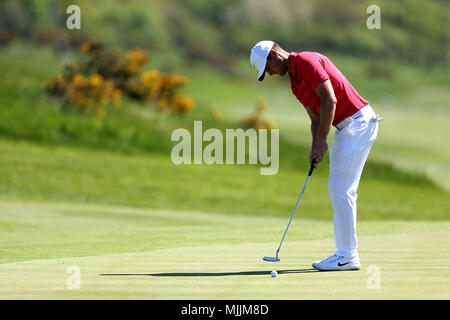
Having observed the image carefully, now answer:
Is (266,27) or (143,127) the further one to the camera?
(266,27)

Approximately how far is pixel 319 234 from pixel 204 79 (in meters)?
95.3

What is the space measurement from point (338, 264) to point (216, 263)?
4.38 feet

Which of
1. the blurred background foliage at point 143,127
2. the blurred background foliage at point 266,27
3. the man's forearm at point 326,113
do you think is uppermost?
the blurred background foliage at point 266,27

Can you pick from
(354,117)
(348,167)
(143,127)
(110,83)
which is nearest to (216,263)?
(348,167)

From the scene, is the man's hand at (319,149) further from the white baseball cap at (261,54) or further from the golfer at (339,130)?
the white baseball cap at (261,54)

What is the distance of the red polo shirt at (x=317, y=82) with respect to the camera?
7.99m

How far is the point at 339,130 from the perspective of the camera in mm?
8297

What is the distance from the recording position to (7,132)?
32.9 m

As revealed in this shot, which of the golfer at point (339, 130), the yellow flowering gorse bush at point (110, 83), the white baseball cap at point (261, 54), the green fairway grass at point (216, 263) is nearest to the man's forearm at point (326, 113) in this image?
the golfer at point (339, 130)

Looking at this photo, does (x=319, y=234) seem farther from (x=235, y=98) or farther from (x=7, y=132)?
(x=235, y=98)

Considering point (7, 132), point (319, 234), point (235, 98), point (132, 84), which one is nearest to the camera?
point (319, 234)

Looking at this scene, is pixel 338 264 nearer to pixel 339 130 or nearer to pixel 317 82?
pixel 339 130

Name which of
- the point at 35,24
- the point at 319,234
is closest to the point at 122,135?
the point at 319,234
